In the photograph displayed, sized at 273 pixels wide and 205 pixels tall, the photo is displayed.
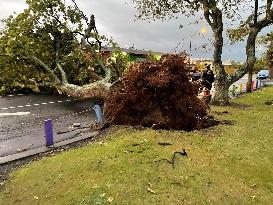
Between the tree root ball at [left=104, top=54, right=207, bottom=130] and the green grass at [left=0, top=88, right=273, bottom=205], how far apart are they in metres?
1.28

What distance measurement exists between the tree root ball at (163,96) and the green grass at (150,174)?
1.28m

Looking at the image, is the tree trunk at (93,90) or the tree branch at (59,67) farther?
the tree branch at (59,67)

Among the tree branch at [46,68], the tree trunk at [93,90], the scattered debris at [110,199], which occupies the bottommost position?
the scattered debris at [110,199]

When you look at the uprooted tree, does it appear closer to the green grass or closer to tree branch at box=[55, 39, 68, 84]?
tree branch at box=[55, 39, 68, 84]

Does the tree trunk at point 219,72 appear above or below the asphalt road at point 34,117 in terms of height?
above

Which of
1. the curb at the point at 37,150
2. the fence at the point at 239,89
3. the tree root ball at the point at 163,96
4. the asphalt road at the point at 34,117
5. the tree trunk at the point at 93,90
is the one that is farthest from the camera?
the fence at the point at 239,89

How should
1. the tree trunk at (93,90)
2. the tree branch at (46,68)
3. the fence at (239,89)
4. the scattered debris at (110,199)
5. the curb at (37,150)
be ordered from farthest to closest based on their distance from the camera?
the fence at (239,89), the tree branch at (46,68), the tree trunk at (93,90), the curb at (37,150), the scattered debris at (110,199)

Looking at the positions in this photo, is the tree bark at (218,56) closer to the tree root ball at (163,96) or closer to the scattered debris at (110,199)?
the tree root ball at (163,96)

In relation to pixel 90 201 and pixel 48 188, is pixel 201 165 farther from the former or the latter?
pixel 48 188

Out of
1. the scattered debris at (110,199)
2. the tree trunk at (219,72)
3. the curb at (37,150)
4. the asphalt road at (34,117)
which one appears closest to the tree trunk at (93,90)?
the asphalt road at (34,117)

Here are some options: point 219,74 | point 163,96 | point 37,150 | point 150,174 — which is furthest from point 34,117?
point 219,74

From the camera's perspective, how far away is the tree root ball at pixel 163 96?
10.3 meters

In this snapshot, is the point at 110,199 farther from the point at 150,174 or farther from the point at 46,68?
the point at 46,68

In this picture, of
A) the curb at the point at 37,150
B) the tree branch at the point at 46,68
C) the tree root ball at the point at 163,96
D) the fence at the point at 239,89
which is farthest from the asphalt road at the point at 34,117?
the fence at the point at 239,89
